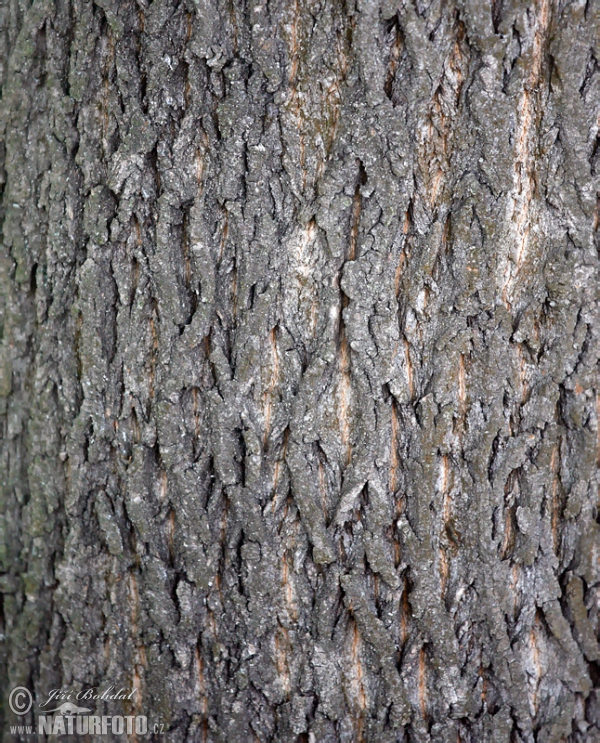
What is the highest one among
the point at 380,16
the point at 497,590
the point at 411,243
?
the point at 380,16

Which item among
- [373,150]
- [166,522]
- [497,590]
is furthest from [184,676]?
[373,150]

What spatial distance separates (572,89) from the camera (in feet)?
3.97

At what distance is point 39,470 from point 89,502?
0.15 meters

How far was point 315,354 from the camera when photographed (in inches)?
48.7

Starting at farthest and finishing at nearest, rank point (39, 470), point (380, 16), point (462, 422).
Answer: point (39, 470) < point (462, 422) < point (380, 16)

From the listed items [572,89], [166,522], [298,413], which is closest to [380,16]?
[572,89]

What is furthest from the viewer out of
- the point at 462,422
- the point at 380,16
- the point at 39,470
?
the point at 39,470

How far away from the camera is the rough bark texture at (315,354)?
1199 millimetres

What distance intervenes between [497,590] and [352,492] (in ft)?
1.30

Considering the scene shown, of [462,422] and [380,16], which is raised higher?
[380,16]

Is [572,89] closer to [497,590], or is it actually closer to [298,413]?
[298,413]

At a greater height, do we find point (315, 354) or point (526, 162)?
point (526, 162)

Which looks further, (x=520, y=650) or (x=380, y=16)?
(x=520, y=650)

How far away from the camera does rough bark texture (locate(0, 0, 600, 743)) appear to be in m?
1.20
